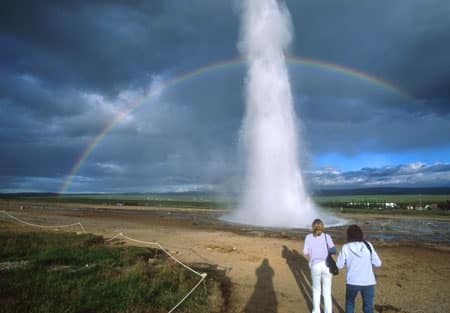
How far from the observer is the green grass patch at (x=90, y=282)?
7.48 m

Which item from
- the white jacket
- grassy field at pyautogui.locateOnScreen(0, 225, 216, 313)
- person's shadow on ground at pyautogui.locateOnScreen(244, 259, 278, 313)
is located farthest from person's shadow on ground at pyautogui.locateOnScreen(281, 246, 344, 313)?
grassy field at pyautogui.locateOnScreen(0, 225, 216, 313)

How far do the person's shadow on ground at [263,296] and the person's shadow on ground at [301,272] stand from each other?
0.89 metres

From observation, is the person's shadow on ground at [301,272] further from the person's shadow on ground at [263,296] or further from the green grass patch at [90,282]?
the green grass patch at [90,282]

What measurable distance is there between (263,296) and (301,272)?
3.58m

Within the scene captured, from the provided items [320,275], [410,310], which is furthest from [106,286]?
[410,310]

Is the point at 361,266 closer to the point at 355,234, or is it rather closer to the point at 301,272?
the point at 355,234

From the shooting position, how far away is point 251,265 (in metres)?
13.2

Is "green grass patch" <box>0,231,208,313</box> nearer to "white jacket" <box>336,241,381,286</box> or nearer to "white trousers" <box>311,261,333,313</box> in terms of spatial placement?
"white trousers" <box>311,261,333,313</box>

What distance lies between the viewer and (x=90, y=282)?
9406 mm

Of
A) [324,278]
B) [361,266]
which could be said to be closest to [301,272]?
[324,278]

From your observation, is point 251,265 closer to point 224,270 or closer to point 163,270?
point 224,270

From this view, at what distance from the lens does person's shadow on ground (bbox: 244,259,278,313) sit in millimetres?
7914

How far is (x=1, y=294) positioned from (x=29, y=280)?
125 cm

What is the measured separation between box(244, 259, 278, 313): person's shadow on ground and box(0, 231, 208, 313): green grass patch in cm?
→ 126
